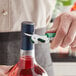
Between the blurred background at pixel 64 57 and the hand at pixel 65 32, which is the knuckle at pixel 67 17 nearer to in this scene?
the hand at pixel 65 32

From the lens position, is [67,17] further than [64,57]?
No

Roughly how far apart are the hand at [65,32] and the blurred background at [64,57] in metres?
1.17

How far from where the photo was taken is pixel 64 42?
2.10 ft

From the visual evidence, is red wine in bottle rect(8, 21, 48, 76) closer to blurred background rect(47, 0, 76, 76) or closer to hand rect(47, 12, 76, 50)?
hand rect(47, 12, 76, 50)

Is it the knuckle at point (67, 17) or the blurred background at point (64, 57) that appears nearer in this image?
the knuckle at point (67, 17)

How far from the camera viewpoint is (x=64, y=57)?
1893 mm

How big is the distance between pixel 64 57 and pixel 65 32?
1.27 meters

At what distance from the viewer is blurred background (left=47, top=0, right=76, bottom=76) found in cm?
187

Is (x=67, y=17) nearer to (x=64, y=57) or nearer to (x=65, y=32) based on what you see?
(x=65, y=32)

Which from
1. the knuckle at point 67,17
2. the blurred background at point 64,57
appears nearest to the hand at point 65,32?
the knuckle at point 67,17

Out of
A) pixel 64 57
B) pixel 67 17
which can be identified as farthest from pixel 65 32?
pixel 64 57

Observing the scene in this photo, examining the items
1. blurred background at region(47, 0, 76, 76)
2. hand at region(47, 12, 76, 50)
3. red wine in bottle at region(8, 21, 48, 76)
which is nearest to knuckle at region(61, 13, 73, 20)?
hand at region(47, 12, 76, 50)

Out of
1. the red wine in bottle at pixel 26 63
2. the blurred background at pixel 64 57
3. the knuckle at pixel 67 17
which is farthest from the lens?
the blurred background at pixel 64 57

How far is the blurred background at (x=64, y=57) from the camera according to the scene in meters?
1.87
